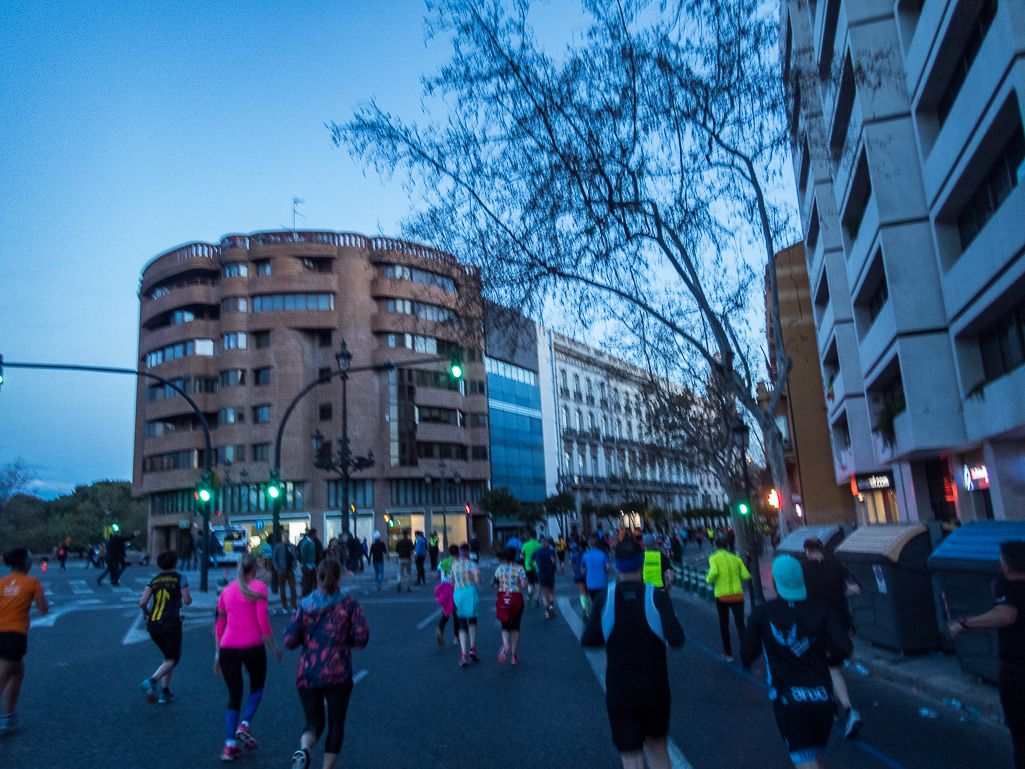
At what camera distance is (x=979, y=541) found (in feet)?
27.9

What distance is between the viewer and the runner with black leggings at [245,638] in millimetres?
6793

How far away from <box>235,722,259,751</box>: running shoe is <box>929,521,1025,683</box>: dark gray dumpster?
22.6ft

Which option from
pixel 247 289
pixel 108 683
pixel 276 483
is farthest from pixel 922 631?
pixel 247 289

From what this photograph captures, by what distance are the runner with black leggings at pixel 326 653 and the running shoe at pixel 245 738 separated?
1264mm

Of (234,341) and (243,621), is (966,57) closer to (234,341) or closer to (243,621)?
(243,621)

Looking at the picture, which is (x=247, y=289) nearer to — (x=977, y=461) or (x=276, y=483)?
(x=276, y=483)

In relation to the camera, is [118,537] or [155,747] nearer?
[155,747]

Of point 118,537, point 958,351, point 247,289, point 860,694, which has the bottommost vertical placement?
point 860,694

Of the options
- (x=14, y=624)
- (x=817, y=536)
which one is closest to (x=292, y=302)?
(x=817, y=536)

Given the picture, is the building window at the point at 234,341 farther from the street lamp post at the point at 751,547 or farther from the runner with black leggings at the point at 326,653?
the runner with black leggings at the point at 326,653

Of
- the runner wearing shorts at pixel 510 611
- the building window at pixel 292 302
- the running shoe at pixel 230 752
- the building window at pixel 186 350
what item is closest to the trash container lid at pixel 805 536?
the runner wearing shorts at pixel 510 611

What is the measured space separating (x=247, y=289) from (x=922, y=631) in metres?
57.6

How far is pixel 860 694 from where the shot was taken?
861 cm

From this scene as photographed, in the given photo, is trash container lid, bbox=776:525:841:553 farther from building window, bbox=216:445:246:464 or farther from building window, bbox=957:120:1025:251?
building window, bbox=216:445:246:464
